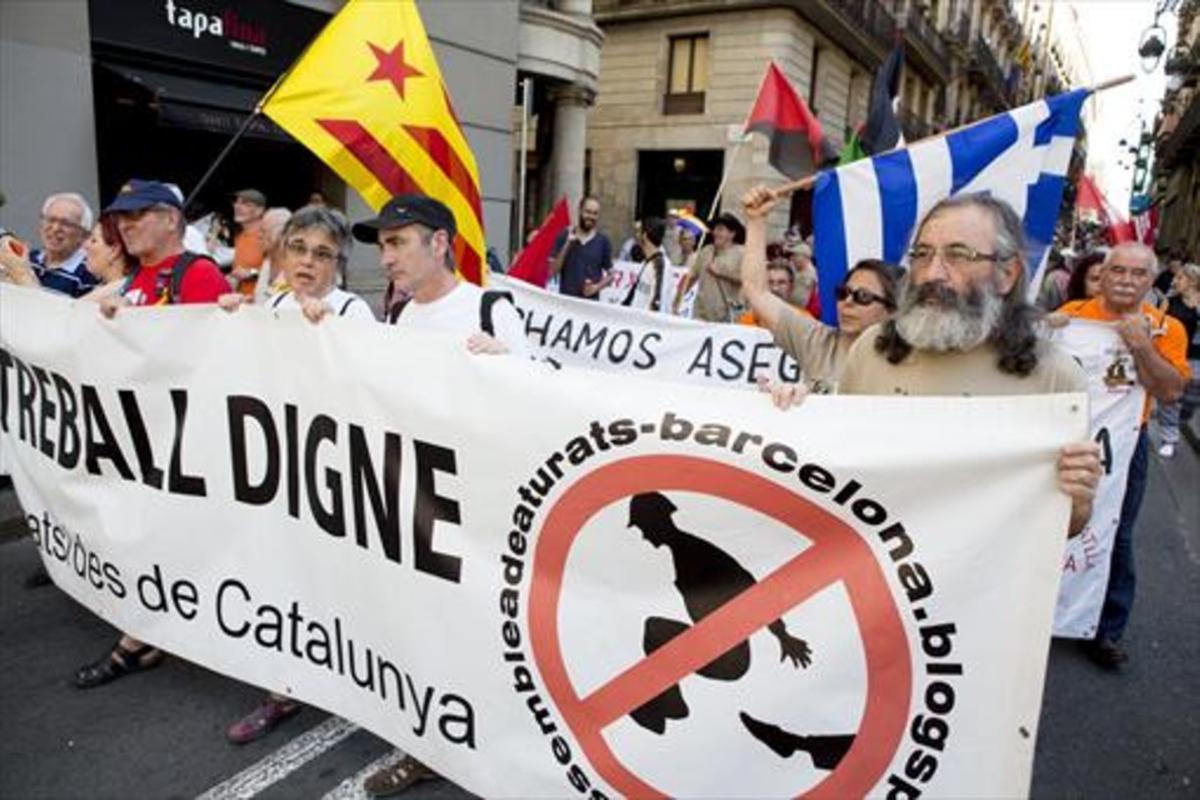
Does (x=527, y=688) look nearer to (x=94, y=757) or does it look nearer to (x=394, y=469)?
(x=394, y=469)

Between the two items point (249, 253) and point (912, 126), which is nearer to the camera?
point (249, 253)

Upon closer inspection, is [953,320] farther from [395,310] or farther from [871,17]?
[871,17]

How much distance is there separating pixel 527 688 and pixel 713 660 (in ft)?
1.67

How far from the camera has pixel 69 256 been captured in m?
4.49

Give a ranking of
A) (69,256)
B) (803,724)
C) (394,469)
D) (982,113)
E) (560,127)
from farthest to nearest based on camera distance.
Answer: (982,113) < (560,127) < (69,256) < (394,469) < (803,724)

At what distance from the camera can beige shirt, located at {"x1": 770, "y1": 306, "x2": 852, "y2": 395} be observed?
3107 millimetres

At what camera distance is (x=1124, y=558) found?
371 centimetres

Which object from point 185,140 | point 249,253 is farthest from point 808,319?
point 185,140

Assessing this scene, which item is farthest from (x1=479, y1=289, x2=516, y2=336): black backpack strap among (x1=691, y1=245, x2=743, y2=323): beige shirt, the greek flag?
(x1=691, y1=245, x2=743, y2=323): beige shirt

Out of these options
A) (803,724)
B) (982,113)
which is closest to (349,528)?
(803,724)

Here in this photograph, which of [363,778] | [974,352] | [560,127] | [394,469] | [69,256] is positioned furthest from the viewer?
[560,127]

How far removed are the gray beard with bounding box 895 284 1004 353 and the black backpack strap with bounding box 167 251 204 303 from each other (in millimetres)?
2583

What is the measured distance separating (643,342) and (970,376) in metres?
3.60

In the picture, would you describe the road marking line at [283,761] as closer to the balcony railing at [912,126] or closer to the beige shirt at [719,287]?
the beige shirt at [719,287]
